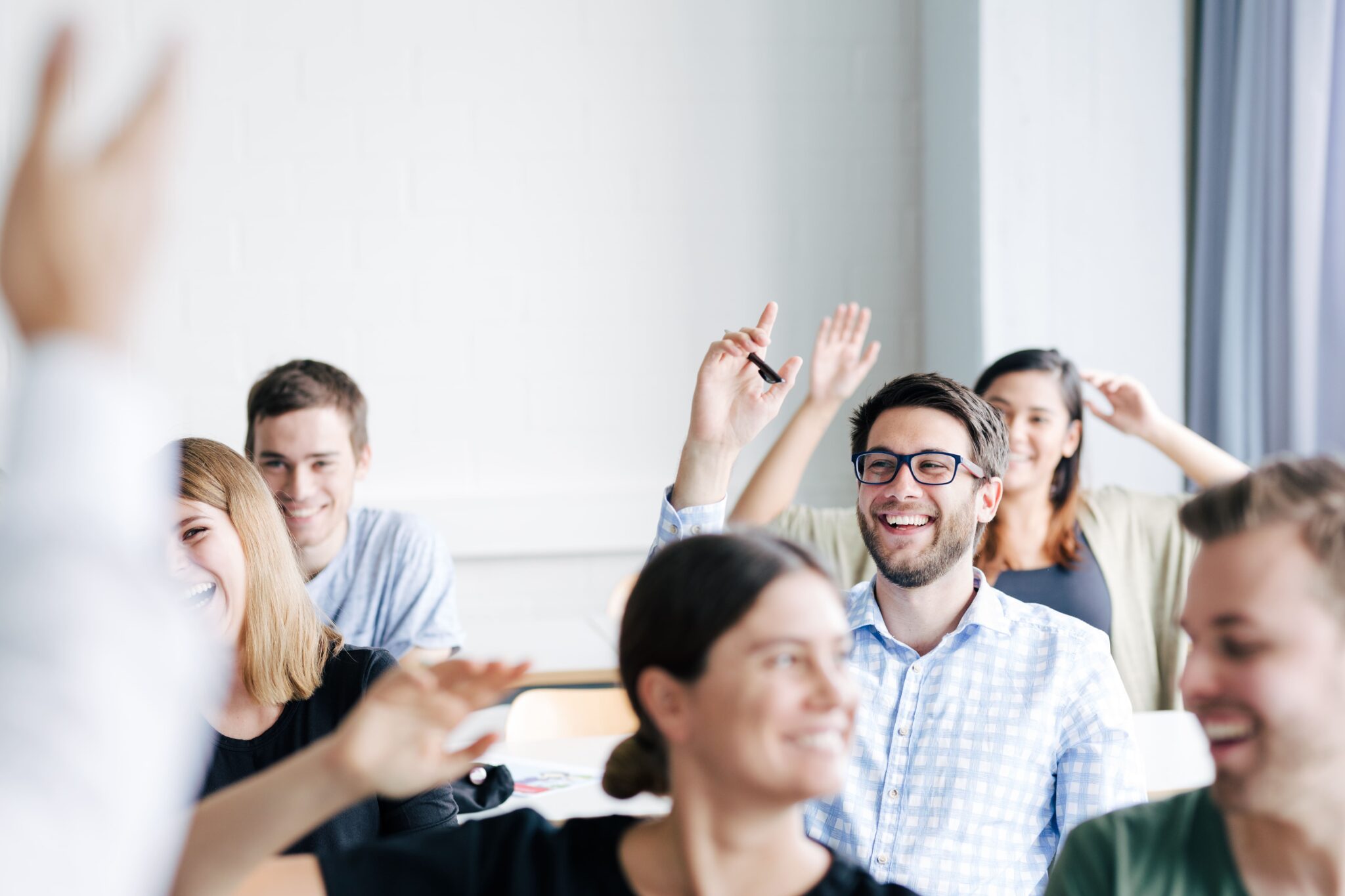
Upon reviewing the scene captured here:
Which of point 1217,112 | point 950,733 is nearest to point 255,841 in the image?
point 950,733

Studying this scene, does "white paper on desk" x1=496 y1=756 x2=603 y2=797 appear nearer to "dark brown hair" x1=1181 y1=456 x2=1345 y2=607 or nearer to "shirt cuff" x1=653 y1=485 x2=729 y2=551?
"shirt cuff" x1=653 y1=485 x2=729 y2=551

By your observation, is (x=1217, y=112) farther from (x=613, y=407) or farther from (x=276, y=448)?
(x=276, y=448)

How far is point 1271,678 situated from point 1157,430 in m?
2.34

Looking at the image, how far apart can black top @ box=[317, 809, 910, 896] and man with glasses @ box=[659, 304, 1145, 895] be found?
0.58 metres

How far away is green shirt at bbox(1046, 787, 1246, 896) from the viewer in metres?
1.00

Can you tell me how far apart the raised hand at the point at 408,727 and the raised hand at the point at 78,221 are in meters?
0.49

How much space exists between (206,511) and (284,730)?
12.4 inches

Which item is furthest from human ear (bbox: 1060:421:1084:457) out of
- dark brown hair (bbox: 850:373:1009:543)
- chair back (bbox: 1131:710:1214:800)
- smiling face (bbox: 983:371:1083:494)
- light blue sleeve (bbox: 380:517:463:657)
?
light blue sleeve (bbox: 380:517:463:657)

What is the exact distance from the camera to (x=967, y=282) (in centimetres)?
382

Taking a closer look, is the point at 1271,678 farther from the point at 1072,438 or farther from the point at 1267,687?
the point at 1072,438

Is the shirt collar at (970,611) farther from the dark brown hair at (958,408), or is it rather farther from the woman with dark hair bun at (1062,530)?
the woman with dark hair bun at (1062,530)

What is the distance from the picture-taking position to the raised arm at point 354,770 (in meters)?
0.86

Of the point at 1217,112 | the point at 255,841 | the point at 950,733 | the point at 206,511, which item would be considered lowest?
the point at 950,733

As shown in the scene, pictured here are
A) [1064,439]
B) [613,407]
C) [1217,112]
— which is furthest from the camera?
[613,407]
